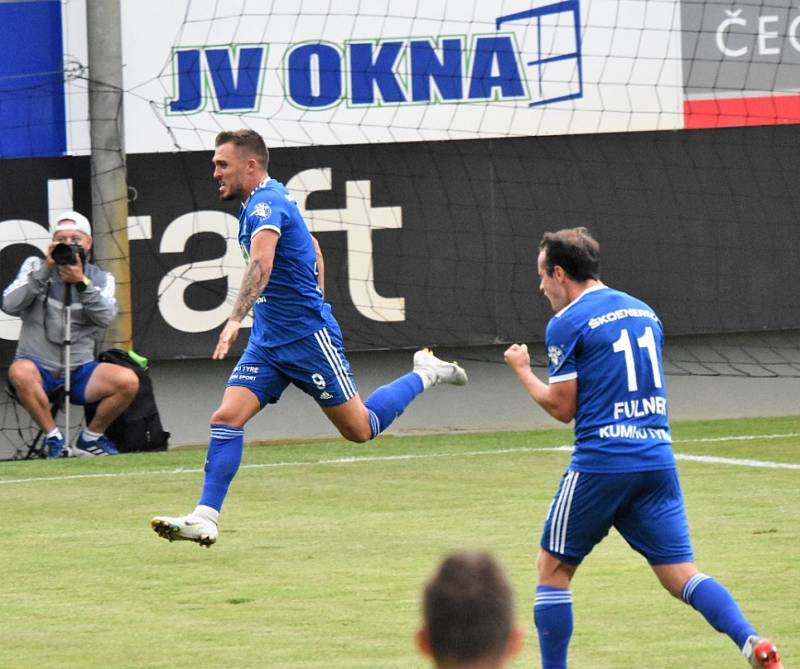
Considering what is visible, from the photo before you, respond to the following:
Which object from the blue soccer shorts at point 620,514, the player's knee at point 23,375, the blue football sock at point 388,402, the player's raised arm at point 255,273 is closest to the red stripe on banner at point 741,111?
the player's knee at point 23,375

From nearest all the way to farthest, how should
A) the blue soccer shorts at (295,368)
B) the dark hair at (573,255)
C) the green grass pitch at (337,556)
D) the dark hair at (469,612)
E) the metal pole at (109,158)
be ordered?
the dark hair at (469,612) → the dark hair at (573,255) → the green grass pitch at (337,556) → the blue soccer shorts at (295,368) → the metal pole at (109,158)

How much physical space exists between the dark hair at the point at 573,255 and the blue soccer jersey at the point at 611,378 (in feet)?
0.34

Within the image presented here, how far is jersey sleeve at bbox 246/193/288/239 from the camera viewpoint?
361 inches

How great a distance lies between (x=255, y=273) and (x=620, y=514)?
3.13 m

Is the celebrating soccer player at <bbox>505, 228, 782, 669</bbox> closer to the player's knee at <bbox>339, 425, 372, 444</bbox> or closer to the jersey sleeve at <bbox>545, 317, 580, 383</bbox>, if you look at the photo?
the jersey sleeve at <bbox>545, 317, 580, 383</bbox>

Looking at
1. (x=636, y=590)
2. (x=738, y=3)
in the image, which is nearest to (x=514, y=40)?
(x=738, y=3)

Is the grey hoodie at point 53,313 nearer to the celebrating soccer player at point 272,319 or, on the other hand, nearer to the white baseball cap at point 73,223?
the white baseball cap at point 73,223

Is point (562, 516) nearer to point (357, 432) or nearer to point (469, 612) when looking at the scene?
point (469, 612)

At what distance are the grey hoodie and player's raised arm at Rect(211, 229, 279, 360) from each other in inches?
218

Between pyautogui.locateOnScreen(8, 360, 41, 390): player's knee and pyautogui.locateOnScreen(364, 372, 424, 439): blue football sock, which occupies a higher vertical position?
pyautogui.locateOnScreen(364, 372, 424, 439): blue football sock

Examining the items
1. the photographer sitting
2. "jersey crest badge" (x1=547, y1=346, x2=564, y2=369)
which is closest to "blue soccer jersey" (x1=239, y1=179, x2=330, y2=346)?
"jersey crest badge" (x1=547, y1=346, x2=564, y2=369)

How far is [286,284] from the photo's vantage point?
9430 mm

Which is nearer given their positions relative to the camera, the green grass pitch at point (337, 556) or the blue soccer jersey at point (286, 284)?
the green grass pitch at point (337, 556)

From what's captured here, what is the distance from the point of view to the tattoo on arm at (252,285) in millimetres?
8922
